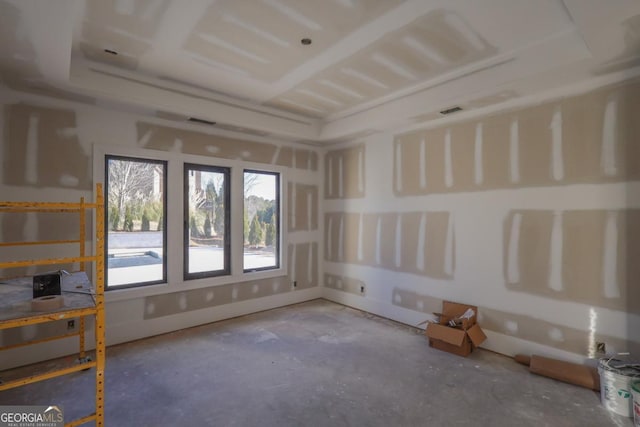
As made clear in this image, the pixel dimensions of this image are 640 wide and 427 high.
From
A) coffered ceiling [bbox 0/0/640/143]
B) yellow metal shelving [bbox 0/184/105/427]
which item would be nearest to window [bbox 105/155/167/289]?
coffered ceiling [bbox 0/0/640/143]

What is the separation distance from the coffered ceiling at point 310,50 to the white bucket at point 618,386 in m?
2.46

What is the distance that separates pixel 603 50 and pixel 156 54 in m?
3.70

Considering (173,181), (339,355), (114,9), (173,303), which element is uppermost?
(114,9)

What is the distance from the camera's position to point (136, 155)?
3766 millimetres

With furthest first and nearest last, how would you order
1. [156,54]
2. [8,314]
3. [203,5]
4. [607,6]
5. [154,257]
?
[154,257], [156,54], [203,5], [607,6], [8,314]

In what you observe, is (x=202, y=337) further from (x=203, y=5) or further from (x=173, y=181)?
(x=203, y=5)

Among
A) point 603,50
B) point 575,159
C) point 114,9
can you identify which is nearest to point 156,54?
point 114,9

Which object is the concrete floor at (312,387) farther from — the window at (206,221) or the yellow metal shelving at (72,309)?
the window at (206,221)

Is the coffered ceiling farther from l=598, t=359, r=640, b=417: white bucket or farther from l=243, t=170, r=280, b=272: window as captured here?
l=598, t=359, r=640, b=417: white bucket

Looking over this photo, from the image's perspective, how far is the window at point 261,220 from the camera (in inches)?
192

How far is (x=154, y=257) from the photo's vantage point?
402cm

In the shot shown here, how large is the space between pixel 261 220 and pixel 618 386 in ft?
14.1

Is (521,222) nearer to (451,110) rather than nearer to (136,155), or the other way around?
(451,110)

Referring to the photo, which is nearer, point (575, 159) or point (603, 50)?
point (603, 50)
